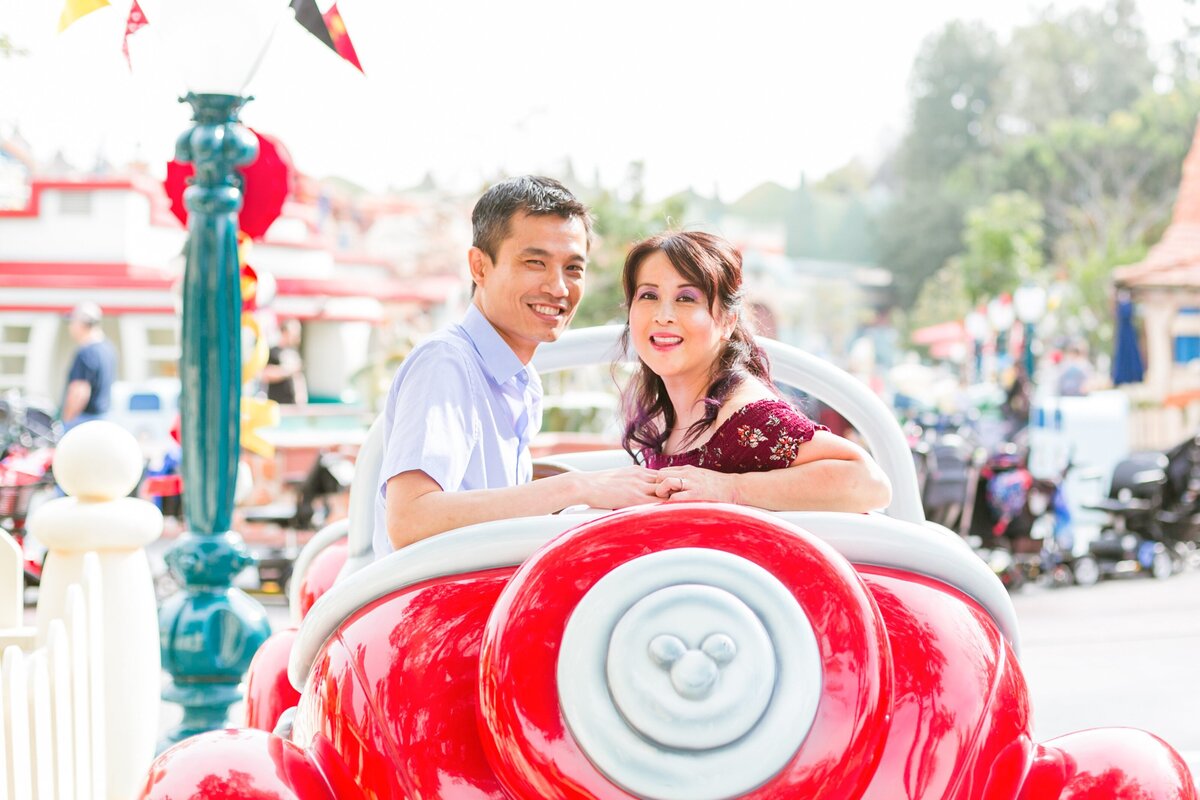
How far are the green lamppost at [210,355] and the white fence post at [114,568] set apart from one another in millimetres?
605

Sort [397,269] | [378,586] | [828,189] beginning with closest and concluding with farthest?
[378,586] → [397,269] → [828,189]

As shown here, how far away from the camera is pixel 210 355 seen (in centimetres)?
366

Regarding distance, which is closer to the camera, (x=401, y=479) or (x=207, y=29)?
(x=401, y=479)

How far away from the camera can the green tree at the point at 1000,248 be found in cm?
4216

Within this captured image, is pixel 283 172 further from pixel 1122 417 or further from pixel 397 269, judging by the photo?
pixel 397 269

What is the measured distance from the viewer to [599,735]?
1269 mm

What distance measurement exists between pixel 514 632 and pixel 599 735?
13 cm

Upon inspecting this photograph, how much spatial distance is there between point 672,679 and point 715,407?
0.63 meters

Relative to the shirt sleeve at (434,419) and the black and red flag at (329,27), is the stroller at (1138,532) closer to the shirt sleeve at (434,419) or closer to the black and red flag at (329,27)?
the black and red flag at (329,27)

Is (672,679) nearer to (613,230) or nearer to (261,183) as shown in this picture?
(261,183)

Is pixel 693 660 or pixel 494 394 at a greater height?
pixel 494 394

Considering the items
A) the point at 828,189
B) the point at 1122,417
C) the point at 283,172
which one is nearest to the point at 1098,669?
the point at 283,172

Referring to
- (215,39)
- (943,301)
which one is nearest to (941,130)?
(943,301)

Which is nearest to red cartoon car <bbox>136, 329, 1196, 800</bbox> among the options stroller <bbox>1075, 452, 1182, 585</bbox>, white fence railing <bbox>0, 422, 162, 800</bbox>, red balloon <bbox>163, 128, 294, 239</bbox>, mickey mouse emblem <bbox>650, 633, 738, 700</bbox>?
mickey mouse emblem <bbox>650, 633, 738, 700</bbox>
